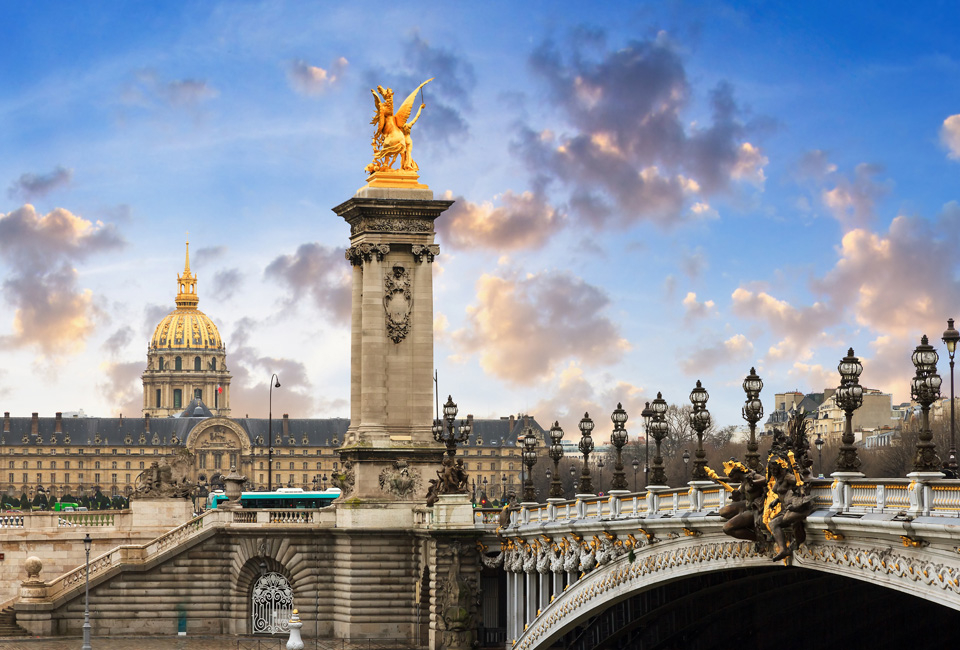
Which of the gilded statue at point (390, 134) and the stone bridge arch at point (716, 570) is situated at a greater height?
the gilded statue at point (390, 134)

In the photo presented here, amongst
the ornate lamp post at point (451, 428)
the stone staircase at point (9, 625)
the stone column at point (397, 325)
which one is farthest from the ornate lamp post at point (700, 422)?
the stone staircase at point (9, 625)

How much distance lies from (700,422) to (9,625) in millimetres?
35677

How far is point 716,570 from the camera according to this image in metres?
42.7

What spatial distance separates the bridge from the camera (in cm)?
3098

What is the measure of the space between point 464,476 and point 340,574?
6642mm

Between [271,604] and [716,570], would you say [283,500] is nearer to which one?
[271,604]

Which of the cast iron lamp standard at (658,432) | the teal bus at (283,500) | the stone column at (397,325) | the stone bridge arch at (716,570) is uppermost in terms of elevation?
the stone column at (397,325)

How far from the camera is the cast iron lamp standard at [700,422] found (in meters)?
43.3

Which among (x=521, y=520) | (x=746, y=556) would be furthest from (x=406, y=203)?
(x=746, y=556)

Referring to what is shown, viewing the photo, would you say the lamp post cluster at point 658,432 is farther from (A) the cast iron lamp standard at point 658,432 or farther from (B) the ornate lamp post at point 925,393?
(B) the ornate lamp post at point 925,393

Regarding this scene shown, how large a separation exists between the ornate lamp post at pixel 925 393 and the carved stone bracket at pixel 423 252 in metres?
40.8

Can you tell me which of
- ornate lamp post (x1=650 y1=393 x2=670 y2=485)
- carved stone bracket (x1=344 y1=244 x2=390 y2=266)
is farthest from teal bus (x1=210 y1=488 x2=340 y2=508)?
ornate lamp post (x1=650 y1=393 x2=670 y2=485)

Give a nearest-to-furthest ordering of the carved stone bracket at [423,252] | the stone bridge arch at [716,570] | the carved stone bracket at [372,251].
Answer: the stone bridge arch at [716,570]
the carved stone bracket at [372,251]
the carved stone bracket at [423,252]

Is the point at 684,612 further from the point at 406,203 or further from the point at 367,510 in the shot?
the point at 406,203
